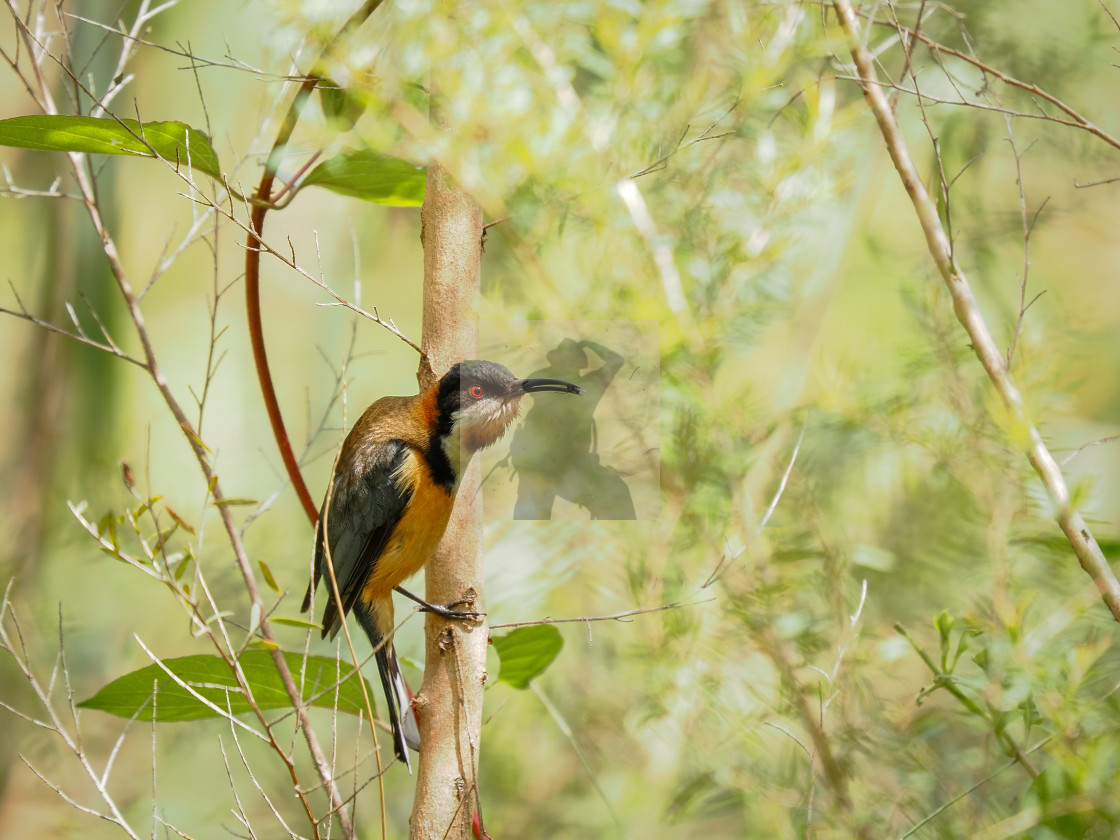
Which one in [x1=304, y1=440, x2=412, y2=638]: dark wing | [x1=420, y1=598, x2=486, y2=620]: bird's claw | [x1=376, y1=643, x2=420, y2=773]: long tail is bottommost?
[x1=376, y1=643, x2=420, y2=773]: long tail

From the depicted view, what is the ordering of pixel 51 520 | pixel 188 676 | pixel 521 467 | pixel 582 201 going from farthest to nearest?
pixel 51 520, pixel 582 201, pixel 188 676, pixel 521 467

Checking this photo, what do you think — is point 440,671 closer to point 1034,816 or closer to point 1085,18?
point 1034,816

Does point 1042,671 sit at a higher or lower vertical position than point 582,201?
lower

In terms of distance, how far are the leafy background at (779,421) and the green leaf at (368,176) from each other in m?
0.03

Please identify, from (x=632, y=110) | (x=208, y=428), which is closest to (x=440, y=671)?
(x=632, y=110)

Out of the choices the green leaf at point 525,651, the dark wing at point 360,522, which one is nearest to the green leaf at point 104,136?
the dark wing at point 360,522

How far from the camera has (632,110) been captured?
75 centimetres

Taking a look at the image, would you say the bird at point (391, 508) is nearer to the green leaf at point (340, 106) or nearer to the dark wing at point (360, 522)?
the dark wing at point (360, 522)

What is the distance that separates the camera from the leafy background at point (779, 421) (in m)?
0.64

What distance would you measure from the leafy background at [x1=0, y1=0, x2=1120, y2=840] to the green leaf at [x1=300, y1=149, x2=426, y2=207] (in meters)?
0.03

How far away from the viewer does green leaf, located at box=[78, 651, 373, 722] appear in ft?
1.92

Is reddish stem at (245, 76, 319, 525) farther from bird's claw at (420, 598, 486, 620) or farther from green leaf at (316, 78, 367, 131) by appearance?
bird's claw at (420, 598, 486, 620)

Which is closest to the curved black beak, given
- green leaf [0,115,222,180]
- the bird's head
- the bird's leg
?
the bird's head

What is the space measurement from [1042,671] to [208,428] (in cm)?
100
